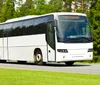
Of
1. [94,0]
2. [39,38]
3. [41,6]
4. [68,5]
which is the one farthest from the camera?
[68,5]

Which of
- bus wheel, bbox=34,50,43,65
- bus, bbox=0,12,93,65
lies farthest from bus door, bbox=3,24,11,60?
bus wheel, bbox=34,50,43,65

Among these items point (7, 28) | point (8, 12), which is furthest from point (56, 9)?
point (7, 28)

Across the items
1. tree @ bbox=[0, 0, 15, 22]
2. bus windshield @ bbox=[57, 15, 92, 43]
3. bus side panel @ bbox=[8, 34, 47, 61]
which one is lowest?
bus side panel @ bbox=[8, 34, 47, 61]

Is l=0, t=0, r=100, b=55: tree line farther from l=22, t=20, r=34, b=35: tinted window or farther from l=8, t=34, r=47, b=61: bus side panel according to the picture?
l=22, t=20, r=34, b=35: tinted window

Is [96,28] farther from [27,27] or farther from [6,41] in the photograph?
[27,27]

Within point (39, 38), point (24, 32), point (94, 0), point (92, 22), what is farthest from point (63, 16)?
point (94, 0)

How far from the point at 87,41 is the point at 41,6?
105 feet

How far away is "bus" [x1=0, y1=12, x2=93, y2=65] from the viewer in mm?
25609

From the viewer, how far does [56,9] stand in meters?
66.3

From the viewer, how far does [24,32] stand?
29875 mm

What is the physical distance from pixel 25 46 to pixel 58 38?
16.8 ft

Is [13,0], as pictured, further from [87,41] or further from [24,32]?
[87,41]

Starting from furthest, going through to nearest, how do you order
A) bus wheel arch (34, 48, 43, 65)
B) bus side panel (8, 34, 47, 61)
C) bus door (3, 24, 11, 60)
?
bus door (3, 24, 11, 60)
bus wheel arch (34, 48, 43, 65)
bus side panel (8, 34, 47, 61)

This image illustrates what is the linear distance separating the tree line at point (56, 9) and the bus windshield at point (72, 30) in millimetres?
16931
